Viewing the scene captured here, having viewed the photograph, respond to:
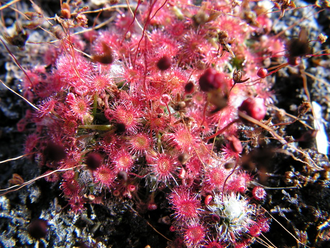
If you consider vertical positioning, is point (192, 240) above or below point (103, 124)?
below

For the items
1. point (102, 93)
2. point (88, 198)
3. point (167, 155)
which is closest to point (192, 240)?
point (167, 155)

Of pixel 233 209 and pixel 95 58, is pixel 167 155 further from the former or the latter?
pixel 95 58

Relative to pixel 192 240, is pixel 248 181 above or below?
above

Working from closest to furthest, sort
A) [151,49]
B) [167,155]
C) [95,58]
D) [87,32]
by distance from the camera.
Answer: [95,58]
[167,155]
[151,49]
[87,32]

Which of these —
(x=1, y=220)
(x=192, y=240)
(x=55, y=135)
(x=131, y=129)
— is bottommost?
(x=1, y=220)

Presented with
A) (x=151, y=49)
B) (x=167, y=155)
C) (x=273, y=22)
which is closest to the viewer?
(x=167, y=155)

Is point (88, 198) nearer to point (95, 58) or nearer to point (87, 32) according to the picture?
point (95, 58)

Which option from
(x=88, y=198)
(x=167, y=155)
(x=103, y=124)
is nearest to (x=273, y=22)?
(x=167, y=155)

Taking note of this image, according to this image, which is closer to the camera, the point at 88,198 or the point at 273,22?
the point at 88,198

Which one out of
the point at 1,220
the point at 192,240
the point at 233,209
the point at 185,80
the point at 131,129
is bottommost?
the point at 1,220
